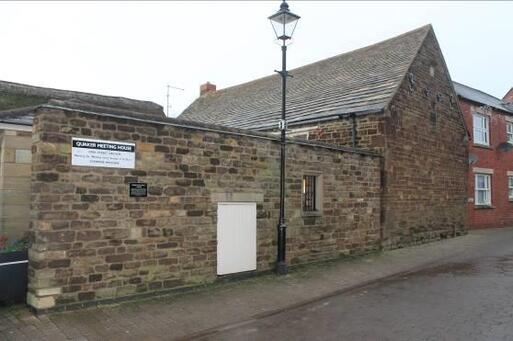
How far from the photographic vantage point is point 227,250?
9398 mm

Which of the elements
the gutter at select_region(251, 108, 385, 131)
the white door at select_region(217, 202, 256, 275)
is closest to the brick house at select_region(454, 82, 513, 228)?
the gutter at select_region(251, 108, 385, 131)

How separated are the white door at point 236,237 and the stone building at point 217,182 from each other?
3 cm

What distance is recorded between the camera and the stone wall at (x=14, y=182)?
29.8ft

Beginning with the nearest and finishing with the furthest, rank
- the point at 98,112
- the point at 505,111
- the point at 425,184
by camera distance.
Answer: the point at 98,112, the point at 425,184, the point at 505,111

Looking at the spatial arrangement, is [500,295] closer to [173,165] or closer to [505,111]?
[173,165]

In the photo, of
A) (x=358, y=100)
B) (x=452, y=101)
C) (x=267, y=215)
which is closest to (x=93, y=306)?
(x=267, y=215)

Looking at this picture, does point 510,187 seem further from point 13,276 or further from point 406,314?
point 13,276

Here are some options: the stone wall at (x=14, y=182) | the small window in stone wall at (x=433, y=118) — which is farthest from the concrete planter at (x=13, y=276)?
the small window in stone wall at (x=433, y=118)

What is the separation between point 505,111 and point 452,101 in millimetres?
6746

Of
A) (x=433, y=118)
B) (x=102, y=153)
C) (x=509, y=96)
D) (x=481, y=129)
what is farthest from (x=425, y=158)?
(x=509, y=96)

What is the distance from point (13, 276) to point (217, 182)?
12.7ft

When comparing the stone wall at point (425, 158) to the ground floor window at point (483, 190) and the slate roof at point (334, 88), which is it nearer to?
the slate roof at point (334, 88)

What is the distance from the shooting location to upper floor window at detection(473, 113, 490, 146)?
2186cm

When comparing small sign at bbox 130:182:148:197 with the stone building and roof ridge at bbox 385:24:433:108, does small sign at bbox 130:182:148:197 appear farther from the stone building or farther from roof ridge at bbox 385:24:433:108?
roof ridge at bbox 385:24:433:108
